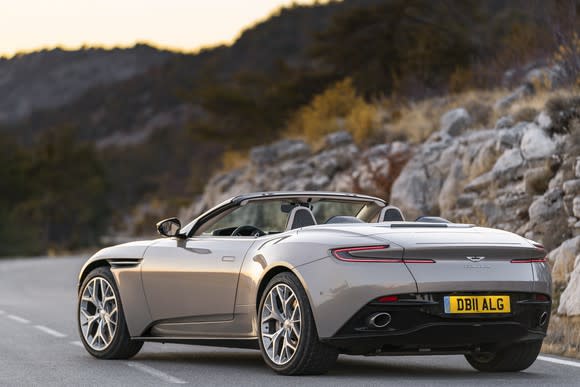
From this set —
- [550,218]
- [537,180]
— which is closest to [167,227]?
[550,218]

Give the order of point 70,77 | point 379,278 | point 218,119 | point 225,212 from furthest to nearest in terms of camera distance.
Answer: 1. point 70,77
2. point 218,119
3. point 225,212
4. point 379,278

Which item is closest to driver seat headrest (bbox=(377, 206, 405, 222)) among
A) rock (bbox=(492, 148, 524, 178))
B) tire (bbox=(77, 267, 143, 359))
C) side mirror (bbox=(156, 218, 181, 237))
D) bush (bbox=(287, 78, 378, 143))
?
side mirror (bbox=(156, 218, 181, 237))

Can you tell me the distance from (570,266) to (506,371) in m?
5.22

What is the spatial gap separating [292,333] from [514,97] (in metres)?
16.7

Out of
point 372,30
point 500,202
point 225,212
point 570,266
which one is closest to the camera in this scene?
point 225,212

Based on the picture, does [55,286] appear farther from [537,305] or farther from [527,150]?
[537,305]

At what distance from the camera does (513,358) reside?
31.0 ft

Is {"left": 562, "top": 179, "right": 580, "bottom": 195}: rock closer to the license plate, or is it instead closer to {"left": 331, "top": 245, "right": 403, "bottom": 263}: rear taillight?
the license plate

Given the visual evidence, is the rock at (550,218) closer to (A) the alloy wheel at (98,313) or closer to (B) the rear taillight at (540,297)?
(A) the alloy wheel at (98,313)

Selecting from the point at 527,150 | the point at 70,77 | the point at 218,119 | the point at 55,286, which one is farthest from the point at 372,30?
the point at 70,77

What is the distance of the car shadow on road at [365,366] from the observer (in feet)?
30.2

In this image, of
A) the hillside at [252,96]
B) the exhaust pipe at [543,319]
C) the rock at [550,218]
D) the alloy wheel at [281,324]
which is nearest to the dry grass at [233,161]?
the hillside at [252,96]

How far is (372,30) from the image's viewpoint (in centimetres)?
4162

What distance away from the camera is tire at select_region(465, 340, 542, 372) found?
9.35m
